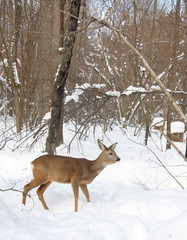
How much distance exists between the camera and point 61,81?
7.15m

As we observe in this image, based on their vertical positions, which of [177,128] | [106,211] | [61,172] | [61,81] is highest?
[61,81]

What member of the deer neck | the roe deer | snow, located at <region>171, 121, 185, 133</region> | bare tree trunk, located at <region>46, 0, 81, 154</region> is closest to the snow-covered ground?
the roe deer

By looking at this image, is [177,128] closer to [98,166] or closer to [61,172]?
[98,166]

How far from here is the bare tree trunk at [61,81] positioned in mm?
7070

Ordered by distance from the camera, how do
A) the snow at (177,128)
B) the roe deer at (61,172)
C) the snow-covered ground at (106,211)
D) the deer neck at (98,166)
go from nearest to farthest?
the snow-covered ground at (106,211)
the roe deer at (61,172)
the deer neck at (98,166)
the snow at (177,128)

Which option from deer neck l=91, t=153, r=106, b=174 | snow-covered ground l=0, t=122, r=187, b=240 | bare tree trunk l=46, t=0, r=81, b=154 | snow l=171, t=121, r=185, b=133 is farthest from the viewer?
snow l=171, t=121, r=185, b=133

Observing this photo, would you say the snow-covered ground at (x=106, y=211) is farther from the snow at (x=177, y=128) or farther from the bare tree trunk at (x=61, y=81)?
the snow at (x=177, y=128)

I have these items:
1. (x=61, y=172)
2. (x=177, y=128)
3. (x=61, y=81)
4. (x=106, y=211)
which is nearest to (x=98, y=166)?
(x=61, y=172)

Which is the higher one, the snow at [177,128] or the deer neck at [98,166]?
the deer neck at [98,166]

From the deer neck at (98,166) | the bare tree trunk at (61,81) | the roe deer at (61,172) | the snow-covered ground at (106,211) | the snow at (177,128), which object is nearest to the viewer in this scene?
the snow-covered ground at (106,211)

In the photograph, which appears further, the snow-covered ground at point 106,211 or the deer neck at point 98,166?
the deer neck at point 98,166

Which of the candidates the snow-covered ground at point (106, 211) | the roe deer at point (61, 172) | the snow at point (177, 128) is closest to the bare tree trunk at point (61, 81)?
the snow-covered ground at point (106, 211)

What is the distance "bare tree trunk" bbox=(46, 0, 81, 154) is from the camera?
7.07 m

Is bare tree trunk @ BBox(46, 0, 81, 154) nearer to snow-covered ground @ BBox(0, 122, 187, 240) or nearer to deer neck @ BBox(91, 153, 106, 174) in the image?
snow-covered ground @ BBox(0, 122, 187, 240)
